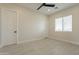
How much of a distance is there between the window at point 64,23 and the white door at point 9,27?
342 cm

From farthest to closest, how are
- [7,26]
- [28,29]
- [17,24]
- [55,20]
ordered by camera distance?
[55,20]
[28,29]
[17,24]
[7,26]

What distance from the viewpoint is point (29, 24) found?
22.9 ft

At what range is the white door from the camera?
518cm

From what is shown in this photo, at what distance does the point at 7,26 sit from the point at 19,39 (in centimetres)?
117

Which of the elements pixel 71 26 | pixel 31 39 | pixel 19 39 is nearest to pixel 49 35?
pixel 31 39

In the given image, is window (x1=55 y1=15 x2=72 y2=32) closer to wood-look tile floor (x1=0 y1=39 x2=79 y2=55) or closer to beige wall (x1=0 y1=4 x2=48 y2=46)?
beige wall (x1=0 y1=4 x2=48 y2=46)

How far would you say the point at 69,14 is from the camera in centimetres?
647

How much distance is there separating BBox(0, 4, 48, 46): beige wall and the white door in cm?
27

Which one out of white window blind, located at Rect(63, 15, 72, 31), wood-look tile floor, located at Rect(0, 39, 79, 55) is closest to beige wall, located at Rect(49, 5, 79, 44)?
white window blind, located at Rect(63, 15, 72, 31)

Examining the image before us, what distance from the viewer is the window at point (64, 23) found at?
21.6ft

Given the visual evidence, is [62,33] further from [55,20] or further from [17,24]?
[17,24]

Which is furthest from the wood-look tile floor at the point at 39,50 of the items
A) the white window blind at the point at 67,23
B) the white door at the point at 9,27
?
the white window blind at the point at 67,23

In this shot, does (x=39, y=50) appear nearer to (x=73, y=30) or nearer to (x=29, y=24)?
(x=73, y=30)

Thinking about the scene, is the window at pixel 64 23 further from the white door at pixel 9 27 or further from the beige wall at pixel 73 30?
the white door at pixel 9 27
